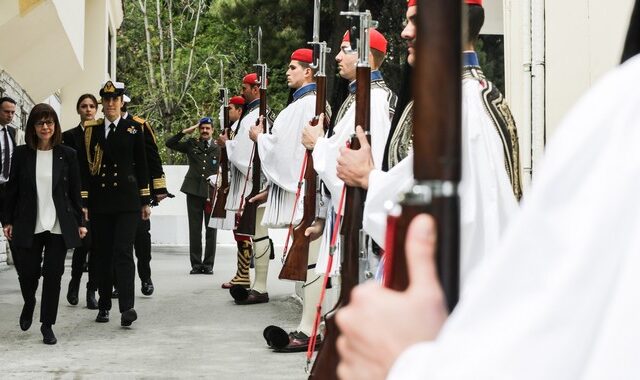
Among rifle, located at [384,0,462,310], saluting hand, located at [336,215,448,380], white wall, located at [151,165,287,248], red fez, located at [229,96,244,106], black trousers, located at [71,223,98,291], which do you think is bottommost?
white wall, located at [151,165,287,248]

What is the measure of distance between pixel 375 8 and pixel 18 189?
13.6 metres

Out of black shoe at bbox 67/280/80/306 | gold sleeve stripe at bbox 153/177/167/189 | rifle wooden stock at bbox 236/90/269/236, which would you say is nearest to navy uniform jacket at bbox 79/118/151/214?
gold sleeve stripe at bbox 153/177/167/189

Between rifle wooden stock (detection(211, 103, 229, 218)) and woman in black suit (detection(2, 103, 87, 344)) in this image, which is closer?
woman in black suit (detection(2, 103, 87, 344))

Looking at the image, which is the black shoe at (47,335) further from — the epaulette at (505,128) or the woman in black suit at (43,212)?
the epaulette at (505,128)

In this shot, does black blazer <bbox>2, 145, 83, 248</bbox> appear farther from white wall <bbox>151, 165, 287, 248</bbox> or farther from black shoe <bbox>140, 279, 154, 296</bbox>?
white wall <bbox>151, 165, 287, 248</bbox>

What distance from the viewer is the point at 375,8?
2167 cm

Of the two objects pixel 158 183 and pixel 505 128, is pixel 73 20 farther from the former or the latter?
pixel 505 128

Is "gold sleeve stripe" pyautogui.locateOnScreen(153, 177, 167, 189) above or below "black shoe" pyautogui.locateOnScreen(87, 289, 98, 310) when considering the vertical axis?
above

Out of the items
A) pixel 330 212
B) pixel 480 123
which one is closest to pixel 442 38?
pixel 480 123

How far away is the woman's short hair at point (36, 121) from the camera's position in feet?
28.7

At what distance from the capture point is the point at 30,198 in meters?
8.70

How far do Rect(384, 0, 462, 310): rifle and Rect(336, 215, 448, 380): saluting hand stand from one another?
21 mm

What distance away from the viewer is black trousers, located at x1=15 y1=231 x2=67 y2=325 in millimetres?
8562

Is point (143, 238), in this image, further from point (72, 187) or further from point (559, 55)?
point (559, 55)
